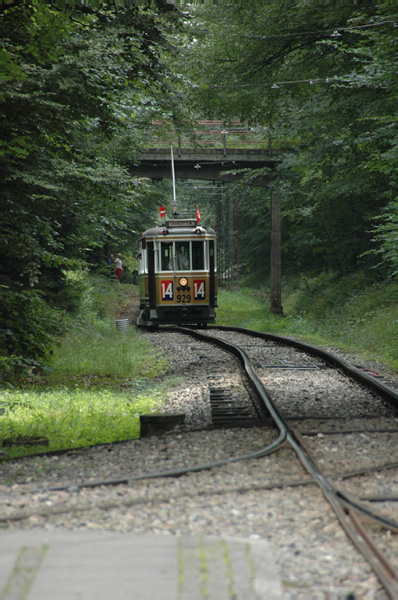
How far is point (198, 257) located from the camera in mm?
17672

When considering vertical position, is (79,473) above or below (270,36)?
below

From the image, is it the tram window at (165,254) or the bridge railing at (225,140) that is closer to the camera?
the tram window at (165,254)

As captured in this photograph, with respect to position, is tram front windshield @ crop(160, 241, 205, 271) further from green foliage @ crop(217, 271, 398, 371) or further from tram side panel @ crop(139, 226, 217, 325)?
green foliage @ crop(217, 271, 398, 371)

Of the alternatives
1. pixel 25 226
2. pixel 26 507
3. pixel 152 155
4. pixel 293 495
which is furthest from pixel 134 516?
pixel 152 155

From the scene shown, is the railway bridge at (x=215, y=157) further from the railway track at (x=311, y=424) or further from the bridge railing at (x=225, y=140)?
the railway track at (x=311, y=424)

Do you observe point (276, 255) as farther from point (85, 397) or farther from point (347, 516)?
point (347, 516)

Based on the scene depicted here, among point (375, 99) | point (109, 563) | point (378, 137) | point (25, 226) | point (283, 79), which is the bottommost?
point (109, 563)

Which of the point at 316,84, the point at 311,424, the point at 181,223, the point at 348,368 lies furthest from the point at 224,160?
the point at 311,424

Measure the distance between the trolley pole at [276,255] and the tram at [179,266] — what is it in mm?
6961

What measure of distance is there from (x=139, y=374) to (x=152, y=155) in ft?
45.6

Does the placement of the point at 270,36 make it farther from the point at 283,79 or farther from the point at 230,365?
the point at 230,365

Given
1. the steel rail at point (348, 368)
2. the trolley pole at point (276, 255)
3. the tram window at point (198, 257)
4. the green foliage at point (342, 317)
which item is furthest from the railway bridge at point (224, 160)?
the steel rail at point (348, 368)

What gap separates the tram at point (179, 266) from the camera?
1753 cm

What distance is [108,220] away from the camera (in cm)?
1251
